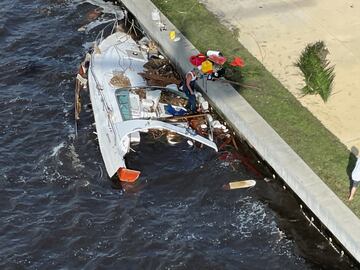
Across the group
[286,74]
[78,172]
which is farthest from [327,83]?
[78,172]

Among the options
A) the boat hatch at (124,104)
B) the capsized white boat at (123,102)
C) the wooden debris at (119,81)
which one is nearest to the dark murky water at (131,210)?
the capsized white boat at (123,102)

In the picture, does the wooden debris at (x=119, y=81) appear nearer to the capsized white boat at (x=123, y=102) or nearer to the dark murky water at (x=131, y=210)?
the capsized white boat at (x=123, y=102)

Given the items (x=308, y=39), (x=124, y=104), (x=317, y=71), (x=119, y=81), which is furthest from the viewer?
(x=308, y=39)

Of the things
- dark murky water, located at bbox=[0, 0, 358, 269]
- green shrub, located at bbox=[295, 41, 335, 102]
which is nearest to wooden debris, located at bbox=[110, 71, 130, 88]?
dark murky water, located at bbox=[0, 0, 358, 269]

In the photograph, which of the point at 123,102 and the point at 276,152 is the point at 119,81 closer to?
the point at 123,102

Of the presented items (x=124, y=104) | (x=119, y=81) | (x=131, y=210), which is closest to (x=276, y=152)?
(x=131, y=210)

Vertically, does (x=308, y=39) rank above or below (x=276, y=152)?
above

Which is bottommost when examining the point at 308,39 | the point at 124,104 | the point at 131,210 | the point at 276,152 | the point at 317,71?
the point at 131,210

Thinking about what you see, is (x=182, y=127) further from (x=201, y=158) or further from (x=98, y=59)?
(x=98, y=59)
